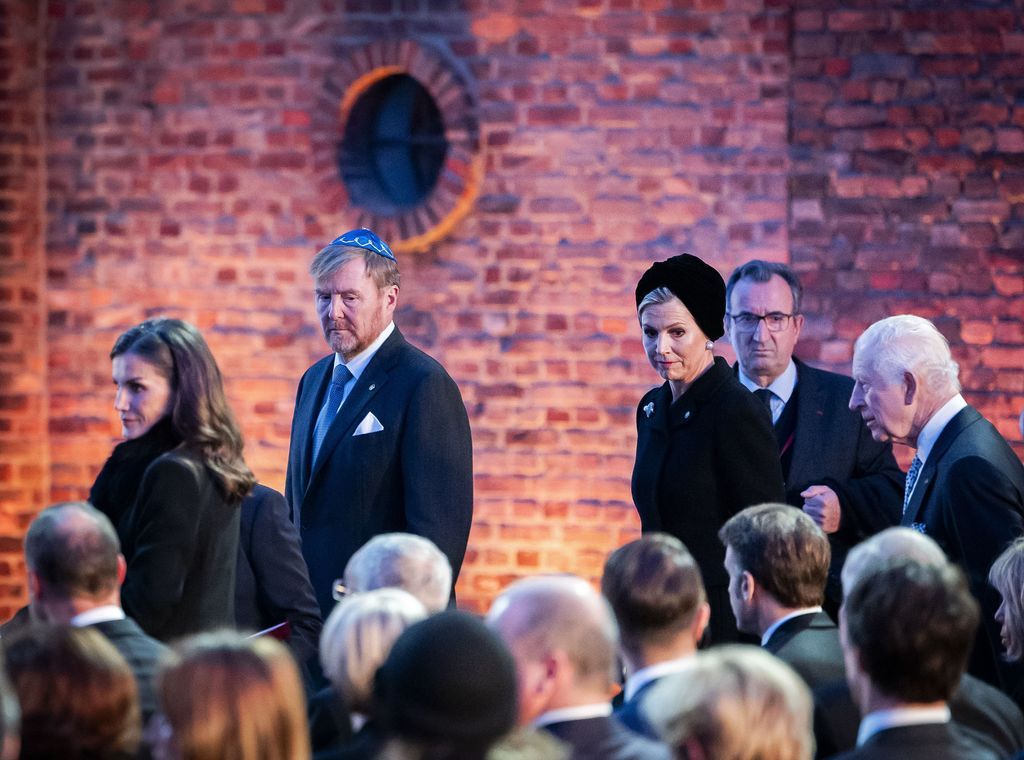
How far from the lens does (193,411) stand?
3521 millimetres

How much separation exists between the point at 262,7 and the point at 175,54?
1.36 feet

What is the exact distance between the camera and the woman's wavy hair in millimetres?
3510

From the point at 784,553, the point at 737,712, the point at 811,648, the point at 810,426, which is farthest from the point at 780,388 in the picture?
the point at 737,712

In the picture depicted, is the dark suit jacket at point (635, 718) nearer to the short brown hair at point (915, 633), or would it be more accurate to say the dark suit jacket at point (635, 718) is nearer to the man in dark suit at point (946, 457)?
the short brown hair at point (915, 633)

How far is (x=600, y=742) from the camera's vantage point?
2.46 meters

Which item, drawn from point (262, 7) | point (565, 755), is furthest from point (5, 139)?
point (565, 755)

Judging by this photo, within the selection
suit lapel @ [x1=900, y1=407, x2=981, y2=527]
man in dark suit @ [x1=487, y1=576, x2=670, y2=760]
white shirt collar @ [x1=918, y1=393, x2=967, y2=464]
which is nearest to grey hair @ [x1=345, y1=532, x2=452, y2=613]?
man in dark suit @ [x1=487, y1=576, x2=670, y2=760]

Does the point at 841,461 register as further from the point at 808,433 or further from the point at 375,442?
the point at 375,442

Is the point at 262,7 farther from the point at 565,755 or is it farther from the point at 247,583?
the point at 565,755

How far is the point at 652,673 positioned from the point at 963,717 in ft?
1.95

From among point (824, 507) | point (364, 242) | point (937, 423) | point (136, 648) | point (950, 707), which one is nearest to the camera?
point (950, 707)

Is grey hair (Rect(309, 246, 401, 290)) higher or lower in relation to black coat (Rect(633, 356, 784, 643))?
higher

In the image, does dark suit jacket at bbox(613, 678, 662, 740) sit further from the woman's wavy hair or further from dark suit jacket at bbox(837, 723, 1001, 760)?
the woman's wavy hair

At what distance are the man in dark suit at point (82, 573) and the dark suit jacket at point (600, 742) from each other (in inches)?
37.7
